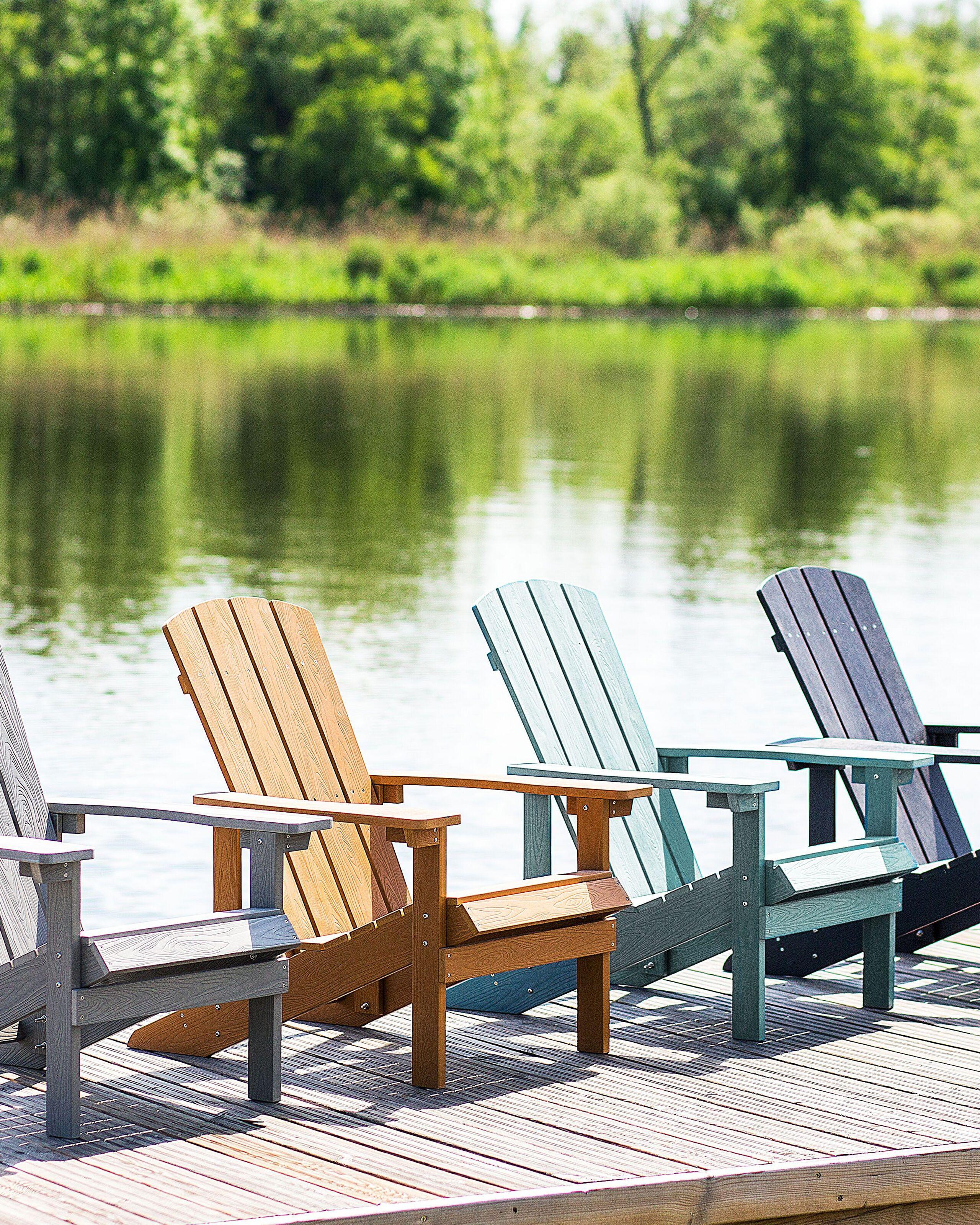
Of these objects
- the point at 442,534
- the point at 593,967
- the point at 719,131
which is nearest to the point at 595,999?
the point at 593,967

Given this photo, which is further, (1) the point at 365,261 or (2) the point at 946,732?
(1) the point at 365,261

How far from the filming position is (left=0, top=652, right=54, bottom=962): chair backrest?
12.1 ft

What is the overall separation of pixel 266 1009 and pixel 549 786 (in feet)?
2.51

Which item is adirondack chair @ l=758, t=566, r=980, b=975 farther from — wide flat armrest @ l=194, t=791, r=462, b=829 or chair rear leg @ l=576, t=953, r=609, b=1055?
wide flat armrest @ l=194, t=791, r=462, b=829

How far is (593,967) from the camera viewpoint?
4113mm

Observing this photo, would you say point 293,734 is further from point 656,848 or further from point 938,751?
point 938,751

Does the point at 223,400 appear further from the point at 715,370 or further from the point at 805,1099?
the point at 805,1099

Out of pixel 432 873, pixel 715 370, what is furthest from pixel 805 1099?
pixel 715 370

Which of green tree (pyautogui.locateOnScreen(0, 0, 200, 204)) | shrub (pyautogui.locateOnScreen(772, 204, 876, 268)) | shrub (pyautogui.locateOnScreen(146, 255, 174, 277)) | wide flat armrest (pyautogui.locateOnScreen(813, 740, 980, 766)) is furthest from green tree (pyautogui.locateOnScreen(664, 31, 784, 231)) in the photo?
wide flat armrest (pyautogui.locateOnScreen(813, 740, 980, 766))

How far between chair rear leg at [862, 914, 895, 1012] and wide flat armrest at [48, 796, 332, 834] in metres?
1.32

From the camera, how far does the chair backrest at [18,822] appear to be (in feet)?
12.1

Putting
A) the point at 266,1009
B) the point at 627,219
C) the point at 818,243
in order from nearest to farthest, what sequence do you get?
the point at 266,1009, the point at 627,219, the point at 818,243

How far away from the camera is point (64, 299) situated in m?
41.0

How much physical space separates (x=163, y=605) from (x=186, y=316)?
3136 centimetres
